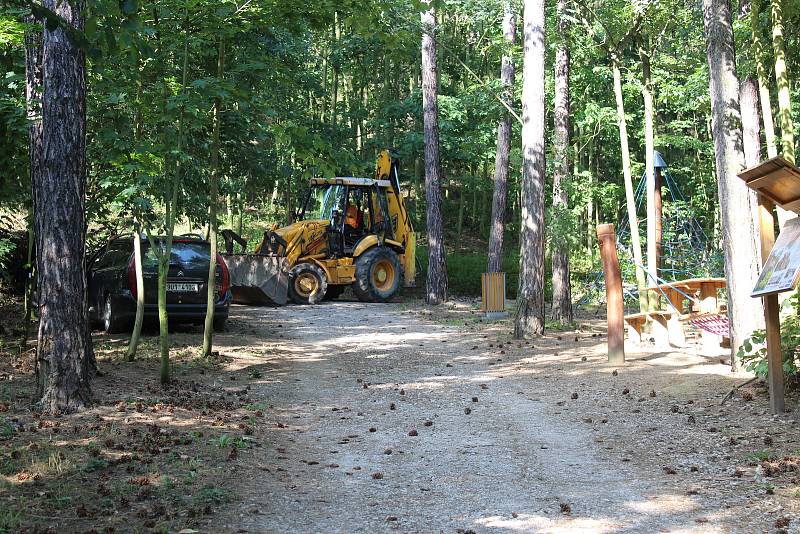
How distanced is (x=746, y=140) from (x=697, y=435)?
11.7 meters

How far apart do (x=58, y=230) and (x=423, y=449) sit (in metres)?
3.59

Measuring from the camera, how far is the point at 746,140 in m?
17.3

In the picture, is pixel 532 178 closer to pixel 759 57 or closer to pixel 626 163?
pixel 626 163

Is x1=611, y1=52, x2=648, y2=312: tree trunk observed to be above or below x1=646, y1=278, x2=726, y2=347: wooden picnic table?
above

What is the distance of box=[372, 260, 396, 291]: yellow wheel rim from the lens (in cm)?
2300

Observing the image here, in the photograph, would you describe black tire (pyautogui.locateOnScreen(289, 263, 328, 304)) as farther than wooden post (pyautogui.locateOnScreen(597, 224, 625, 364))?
Yes

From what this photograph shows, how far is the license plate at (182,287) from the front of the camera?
1341 cm

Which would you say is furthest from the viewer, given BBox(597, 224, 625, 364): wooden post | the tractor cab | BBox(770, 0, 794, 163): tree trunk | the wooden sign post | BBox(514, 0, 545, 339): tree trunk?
the tractor cab

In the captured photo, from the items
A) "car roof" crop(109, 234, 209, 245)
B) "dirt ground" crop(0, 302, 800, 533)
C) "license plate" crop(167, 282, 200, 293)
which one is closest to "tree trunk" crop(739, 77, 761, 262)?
"dirt ground" crop(0, 302, 800, 533)

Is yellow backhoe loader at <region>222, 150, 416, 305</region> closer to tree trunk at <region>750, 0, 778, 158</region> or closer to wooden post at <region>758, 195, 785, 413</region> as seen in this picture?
tree trunk at <region>750, 0, 778, 158</region>

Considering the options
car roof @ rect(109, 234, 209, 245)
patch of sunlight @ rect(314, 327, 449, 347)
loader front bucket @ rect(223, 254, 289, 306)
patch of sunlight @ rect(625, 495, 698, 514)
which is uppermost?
car roof @ rect(109, 234, 209, 245)

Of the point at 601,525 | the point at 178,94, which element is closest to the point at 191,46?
the point at 178,94

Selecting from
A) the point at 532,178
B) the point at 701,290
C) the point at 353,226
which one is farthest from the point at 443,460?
the point at 353,226

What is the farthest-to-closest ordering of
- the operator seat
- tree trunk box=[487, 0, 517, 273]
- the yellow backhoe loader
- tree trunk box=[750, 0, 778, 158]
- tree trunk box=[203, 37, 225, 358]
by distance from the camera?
the operator seat
tree trunk box=[487, 0, 517, 273]
the yellow backhoe loader
tree trunk box=[750, 0, 778, 158]
tree trunk box=[203, 37, 225, 358]
